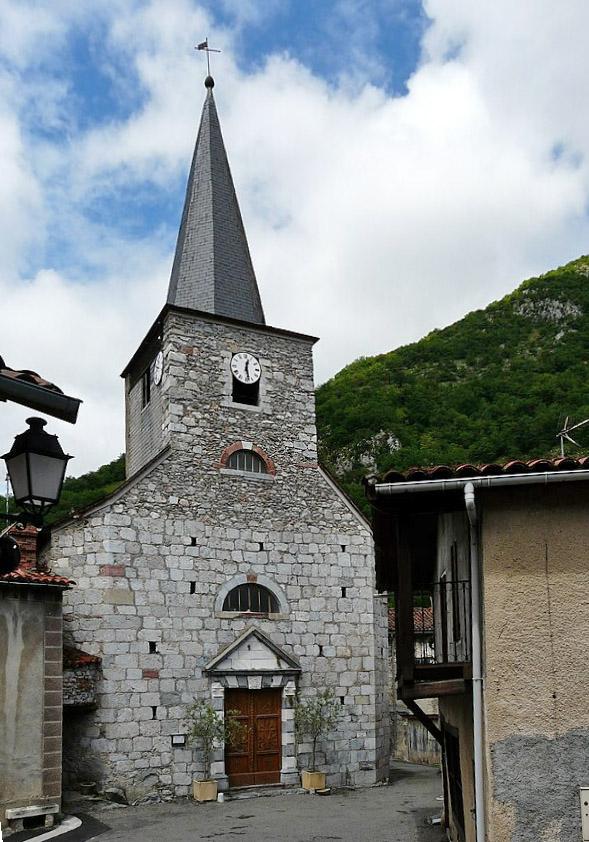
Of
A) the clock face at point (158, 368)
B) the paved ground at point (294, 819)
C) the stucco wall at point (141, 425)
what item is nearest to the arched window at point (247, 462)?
the stucco wall at point (141, 425)

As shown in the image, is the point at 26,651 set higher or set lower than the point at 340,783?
higher

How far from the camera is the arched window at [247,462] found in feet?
65.0

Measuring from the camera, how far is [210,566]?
18.8 m

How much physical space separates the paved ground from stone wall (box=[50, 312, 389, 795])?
3.69ft

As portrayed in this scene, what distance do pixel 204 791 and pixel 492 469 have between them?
40.1ft

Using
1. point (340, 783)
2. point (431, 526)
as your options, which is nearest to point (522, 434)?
point (340, 783)

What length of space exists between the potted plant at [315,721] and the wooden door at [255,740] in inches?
18.5

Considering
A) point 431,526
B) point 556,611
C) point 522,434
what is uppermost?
point 522,434

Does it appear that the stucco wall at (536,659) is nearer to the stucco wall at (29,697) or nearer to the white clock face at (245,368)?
the stucco wall at (29,697)

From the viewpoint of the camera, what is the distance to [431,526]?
11.8m

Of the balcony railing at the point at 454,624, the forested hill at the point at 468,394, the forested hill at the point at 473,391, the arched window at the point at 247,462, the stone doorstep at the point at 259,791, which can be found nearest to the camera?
the balcony railing at the point at 454,624

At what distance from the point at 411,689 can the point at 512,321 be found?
5192 centimetres

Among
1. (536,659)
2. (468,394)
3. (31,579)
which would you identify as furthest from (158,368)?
(468,394)

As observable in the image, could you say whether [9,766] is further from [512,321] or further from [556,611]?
[512,321]
